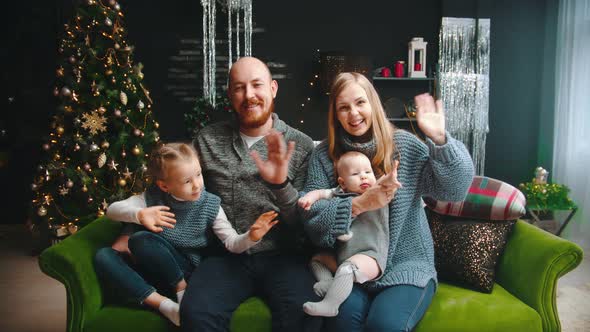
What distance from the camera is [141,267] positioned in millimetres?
1974

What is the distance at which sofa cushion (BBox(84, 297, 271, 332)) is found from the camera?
1840 mm

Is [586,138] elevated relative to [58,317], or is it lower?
elevated

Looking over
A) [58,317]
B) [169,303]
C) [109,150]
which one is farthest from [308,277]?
[109,150]

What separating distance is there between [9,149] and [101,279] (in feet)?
12.0

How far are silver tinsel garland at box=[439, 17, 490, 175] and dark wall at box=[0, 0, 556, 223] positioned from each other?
0.58 feet

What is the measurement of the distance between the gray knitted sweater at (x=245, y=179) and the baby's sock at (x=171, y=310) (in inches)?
15.2

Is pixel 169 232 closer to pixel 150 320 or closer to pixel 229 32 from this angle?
pixel 150 320

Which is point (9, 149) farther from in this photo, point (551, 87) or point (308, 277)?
point (551, 87)

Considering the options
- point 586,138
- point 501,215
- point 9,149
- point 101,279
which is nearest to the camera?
point 101,279

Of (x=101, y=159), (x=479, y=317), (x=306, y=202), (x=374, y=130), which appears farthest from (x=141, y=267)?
(x=101, y=159)

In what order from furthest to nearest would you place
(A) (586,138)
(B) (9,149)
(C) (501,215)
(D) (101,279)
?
(B) (9,149), (A) (586,138), (C) (501,215), (D) (101,279)

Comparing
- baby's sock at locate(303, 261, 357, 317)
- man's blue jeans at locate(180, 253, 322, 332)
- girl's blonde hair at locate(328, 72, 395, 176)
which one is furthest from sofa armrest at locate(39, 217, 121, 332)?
girl's blonde hair at locate(328, 72, 395, 176)

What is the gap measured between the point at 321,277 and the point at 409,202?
466 millimetres

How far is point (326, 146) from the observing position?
2121 mm
